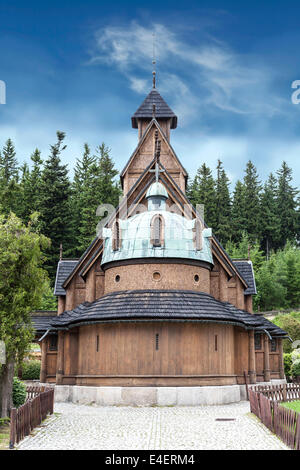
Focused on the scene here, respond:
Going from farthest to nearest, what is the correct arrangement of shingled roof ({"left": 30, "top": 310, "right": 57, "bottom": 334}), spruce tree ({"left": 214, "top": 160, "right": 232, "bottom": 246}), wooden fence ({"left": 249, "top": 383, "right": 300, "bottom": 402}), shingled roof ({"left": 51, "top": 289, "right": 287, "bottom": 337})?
spruce tree ({"left": 214, "top": 160, "right": 232, "bottom": 246}), shingled roof ({"left": 30, "top": 310, "right": 57, "bottom": 334}), shingled roof ({"left": 51, "top": 289, "right": 287, "bottom": 337}), wooden fence ({"left": 249, "top": 383, "right": 300, "bottom": 402})

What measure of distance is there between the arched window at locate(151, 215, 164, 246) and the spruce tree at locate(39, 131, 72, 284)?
116 feet

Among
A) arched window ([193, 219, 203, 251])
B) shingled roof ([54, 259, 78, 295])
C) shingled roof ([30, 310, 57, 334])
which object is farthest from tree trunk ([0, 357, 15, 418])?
shingled roof ([54, 259, 78, 295])

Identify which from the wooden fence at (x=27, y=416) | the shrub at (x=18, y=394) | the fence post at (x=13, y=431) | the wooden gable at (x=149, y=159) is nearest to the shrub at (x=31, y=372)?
the wooden gable at (x=149, y=159)

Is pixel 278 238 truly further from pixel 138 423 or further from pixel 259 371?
pixel 138 423

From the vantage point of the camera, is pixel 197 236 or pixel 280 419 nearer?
pixel 280 419

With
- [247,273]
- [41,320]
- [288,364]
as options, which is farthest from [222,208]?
[41,320]

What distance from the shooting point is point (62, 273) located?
3102 cm

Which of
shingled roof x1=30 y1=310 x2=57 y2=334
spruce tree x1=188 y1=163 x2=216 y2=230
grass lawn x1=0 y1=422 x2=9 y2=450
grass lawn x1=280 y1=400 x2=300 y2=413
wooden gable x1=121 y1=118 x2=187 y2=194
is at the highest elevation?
spruce tree x1=188 y1=163 x2=216 y2=230

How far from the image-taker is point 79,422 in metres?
16.4

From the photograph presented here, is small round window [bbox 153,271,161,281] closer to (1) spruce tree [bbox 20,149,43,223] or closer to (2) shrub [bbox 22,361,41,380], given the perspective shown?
(2) shrub [bbox 22,361,41,380]

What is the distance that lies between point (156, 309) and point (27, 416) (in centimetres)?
956

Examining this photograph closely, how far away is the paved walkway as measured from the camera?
1206 cm

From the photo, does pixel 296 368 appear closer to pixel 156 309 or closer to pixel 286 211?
pixel 156 309
